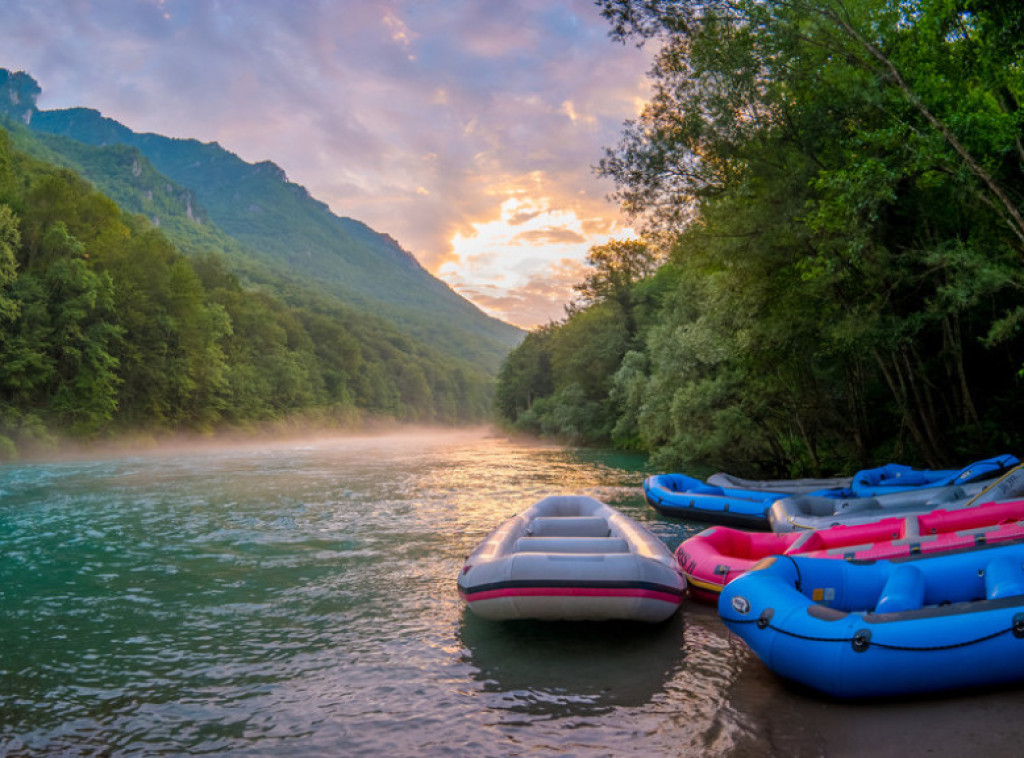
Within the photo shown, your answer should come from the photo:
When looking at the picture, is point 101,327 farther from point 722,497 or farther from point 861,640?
point 861,640

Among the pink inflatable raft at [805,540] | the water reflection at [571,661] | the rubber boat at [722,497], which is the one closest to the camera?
the water reflection at [571,661]

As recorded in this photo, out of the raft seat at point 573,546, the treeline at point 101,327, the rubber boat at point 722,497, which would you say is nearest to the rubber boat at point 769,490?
the rubber boat at point 722,497

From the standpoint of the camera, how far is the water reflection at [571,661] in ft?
13.9

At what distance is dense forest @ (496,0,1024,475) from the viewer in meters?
9.12

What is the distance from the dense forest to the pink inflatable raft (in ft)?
8.94

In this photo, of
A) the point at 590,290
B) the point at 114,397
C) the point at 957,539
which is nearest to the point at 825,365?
the point at 957,539

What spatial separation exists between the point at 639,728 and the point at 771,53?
12112 millimetres

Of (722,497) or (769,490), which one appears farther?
(769,490)

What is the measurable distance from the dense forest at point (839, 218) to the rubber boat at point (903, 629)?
17.3ft

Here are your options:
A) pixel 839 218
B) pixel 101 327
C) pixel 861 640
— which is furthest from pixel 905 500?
pixel 101 327

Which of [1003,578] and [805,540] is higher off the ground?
[1003,578]

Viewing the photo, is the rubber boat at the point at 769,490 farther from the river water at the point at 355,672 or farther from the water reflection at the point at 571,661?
the water reflection at the point at 571,661

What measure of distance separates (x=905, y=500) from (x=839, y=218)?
4357mm

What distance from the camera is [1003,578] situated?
420 centimetres
